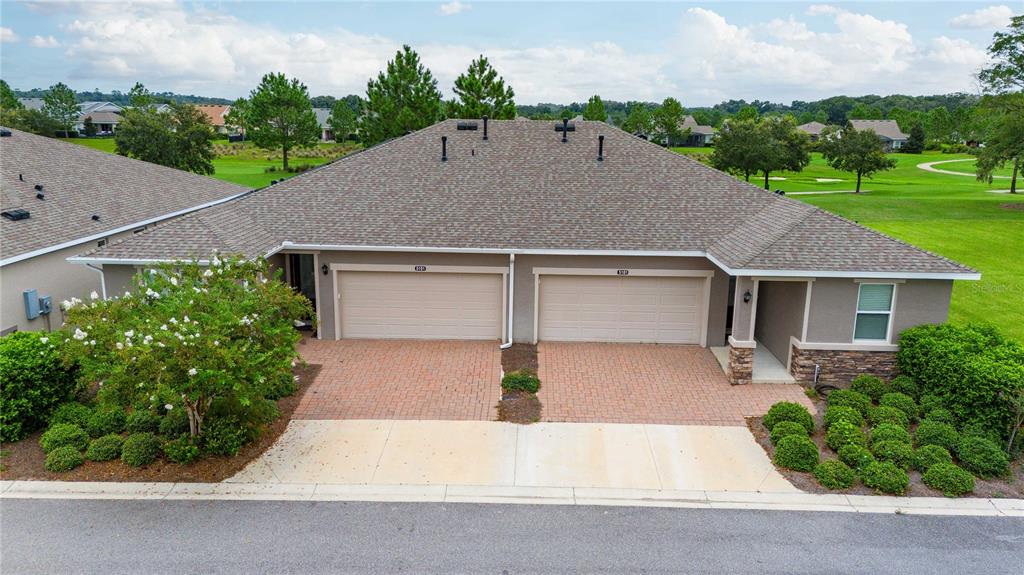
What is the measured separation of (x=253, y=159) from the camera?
68.4 m

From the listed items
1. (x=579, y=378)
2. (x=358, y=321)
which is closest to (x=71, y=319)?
(x=358, y=321)

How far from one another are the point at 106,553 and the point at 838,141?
157 feet

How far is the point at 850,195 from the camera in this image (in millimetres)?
43406

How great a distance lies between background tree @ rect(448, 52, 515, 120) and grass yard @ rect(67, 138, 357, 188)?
1854 cm

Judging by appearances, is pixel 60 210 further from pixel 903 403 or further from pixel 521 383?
pixel 903 403

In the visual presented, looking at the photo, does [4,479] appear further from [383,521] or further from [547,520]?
[547,520]

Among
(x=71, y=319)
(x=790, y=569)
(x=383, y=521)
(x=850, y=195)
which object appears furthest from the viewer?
(x=850, y=195)

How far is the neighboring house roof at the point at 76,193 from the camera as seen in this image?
1503 cm

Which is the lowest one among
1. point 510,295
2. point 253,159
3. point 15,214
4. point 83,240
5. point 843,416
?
point 843,416

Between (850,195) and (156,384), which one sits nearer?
(156,384)

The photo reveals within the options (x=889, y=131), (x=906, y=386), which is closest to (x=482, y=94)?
(x=906, y=386)

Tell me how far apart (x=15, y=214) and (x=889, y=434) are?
1840 cm

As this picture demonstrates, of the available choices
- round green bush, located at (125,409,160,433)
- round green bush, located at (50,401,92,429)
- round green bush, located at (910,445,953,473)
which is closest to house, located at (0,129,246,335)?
round green bush, located at (50,401,92,429)

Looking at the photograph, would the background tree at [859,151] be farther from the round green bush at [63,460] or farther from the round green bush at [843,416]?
the round green bush at [63,460]
